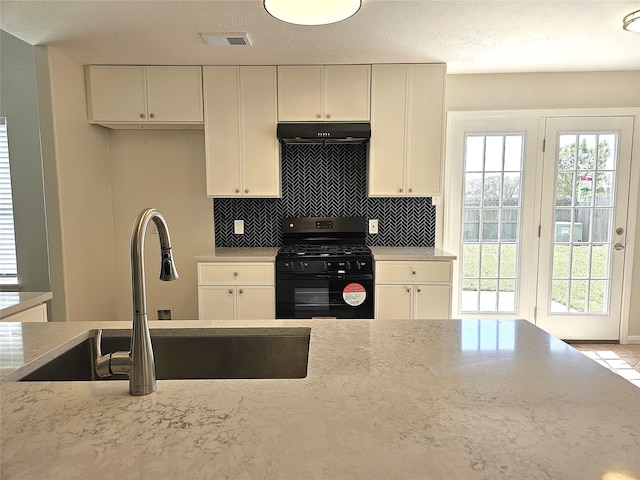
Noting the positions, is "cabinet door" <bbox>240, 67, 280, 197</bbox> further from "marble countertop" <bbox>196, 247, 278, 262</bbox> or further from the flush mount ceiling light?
the flush mount ceiling light

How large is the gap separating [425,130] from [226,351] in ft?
8.16

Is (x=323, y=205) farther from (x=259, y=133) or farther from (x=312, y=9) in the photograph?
(x=312, y=9)

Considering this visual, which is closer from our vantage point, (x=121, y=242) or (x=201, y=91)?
(x=201, y=91)

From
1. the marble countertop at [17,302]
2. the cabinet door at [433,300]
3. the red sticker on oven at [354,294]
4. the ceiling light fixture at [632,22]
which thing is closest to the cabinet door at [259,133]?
the red sticker on oven at [354,294]

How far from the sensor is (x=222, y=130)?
3.17 metres

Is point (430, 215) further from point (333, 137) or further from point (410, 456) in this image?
point (410, 456)

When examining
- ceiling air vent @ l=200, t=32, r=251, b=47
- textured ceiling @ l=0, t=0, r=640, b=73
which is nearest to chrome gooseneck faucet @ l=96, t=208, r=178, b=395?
textured ceiling @ l=0, t=0, r=640, b=73

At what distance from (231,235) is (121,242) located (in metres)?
0.98

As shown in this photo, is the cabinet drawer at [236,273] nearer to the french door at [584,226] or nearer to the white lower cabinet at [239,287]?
the white lower cabinet at [239,287]

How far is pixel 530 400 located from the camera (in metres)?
0.83

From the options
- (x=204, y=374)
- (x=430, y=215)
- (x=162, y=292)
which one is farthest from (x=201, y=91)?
(x=204, y=374)

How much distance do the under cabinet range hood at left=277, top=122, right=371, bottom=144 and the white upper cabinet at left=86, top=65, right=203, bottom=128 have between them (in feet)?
2.30

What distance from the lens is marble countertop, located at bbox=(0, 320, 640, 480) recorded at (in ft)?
2.06

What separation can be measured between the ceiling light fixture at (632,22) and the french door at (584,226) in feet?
3.63
